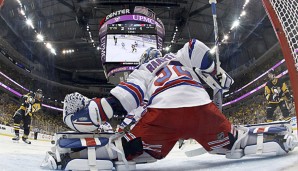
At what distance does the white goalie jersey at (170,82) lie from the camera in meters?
1.85

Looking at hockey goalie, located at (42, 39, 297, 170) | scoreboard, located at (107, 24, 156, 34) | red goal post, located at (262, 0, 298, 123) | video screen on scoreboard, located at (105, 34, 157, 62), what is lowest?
hockey goalie, located at (42, 39, 297, 170)

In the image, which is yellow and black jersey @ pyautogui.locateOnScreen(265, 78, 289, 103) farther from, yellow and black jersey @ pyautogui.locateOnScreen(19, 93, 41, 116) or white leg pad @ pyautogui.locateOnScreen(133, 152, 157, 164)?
white leg pad @ pyautogui.locateOnScreen(133, 152, 157, 164)

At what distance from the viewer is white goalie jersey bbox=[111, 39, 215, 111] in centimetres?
185

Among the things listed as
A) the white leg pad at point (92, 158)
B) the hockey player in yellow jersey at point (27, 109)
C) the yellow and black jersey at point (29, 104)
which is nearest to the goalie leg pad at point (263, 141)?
the white leg pad at point (92, 158)

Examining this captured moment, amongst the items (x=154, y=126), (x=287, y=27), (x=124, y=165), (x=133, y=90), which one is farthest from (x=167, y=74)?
(x=287, y=27)

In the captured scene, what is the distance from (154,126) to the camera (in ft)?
6.03

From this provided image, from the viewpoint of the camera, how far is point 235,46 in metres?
18.7

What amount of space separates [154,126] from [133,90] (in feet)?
0.85

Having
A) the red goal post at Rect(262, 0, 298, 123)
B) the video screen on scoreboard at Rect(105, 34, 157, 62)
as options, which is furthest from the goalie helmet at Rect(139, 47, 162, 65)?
the video screen on scoreboard at Rect(105, 34, 157, 62)

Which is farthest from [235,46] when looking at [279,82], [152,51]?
[152,51]

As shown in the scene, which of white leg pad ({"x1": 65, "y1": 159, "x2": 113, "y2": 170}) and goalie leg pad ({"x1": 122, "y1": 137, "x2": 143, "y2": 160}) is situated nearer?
white leg pad ({"x1": 65, "y1": 159, "x2": 113, "y2": 170})

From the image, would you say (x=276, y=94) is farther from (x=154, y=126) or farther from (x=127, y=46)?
(x=154, y=126)

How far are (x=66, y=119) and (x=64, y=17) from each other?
49.3 feet

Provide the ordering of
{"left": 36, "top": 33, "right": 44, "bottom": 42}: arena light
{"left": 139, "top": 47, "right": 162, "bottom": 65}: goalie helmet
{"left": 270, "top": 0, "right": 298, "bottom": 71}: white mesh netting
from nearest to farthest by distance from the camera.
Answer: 1. {"left": 270, "top": 0, "right": 298, "bottom": 71}: white mesh netting
2. {"left": 139, "top": 47, "right": 162, "bottom": 65}: goalie helmet
3. {"left": 36, "top": 33, "right": 44, "bottom": 42}: arena light
